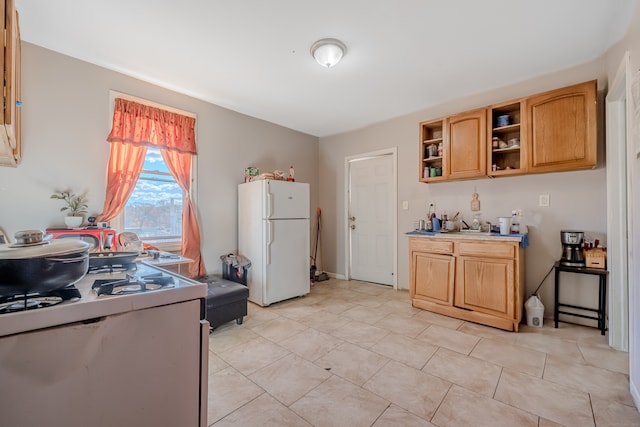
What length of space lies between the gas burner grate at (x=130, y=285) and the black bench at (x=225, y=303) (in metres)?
1.68

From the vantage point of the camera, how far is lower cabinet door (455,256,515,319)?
258 centimetres

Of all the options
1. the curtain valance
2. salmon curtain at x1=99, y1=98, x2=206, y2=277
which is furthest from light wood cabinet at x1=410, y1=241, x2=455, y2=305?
the curtain valance

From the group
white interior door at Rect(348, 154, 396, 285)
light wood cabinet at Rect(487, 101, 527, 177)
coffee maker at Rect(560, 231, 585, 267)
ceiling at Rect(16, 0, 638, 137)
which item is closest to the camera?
ceiling at Rect(16, 0, 638, 137)

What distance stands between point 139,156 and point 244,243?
1.52m

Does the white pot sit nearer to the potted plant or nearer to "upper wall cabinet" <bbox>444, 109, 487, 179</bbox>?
the potted plant

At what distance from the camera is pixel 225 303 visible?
8.68ft

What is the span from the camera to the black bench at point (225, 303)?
2559 millimetres

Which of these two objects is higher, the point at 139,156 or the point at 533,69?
the point at 533,69

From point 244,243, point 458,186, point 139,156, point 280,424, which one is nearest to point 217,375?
point 280,424

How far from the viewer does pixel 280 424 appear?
1482 millimetres

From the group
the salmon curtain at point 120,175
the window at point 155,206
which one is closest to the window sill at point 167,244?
the window at point 155,206

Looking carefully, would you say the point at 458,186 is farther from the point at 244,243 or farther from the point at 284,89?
the point at 244,243

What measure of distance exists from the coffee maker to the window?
4054 mm

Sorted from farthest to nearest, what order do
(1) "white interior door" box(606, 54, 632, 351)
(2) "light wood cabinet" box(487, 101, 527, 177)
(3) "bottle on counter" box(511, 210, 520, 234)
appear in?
(3) "bottle on counter" box(511, 210, 520, 234), (2) "light wood cabinet" box(487, 101, 527, 177), (1) "white interior door" box(606, 54, 632, 351)
